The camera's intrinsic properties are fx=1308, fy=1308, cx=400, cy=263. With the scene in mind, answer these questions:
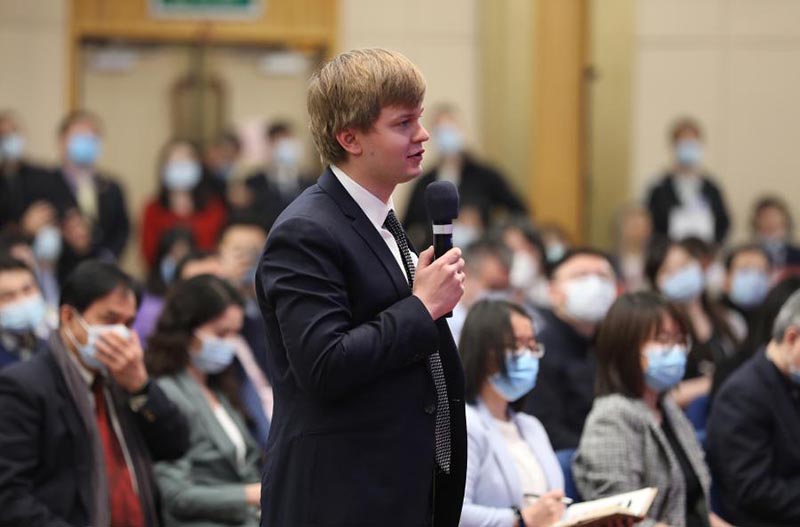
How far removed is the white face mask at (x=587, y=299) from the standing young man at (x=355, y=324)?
9.56 feet

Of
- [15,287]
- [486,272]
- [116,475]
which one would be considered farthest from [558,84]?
[116,475]

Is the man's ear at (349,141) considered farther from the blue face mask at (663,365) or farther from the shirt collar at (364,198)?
the blue face mask at (663,365)

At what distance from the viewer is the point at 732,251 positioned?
24.9 ft

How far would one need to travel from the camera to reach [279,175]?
30.0 feet

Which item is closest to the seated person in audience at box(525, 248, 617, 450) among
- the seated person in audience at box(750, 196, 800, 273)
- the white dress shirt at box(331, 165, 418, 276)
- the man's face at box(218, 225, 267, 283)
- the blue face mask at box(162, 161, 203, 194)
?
the man's face at box(218, 225, 267, 283)

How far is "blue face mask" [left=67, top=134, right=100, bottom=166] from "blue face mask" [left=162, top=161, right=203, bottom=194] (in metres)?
0.55

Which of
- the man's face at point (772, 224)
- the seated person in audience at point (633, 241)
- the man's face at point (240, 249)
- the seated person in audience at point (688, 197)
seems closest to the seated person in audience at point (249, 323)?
the man's face at point (240, 249)

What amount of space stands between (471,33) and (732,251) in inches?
142

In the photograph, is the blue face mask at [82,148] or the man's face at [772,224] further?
the man's face at [772,224]

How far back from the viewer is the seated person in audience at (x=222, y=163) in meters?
9.03

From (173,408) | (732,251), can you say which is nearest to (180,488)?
(173,408)

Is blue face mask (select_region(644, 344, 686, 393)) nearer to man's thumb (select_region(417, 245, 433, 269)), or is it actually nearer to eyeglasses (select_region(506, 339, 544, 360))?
eyeglasses (select_region(506, 339, 544, 360))

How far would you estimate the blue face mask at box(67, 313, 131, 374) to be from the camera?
155 inches

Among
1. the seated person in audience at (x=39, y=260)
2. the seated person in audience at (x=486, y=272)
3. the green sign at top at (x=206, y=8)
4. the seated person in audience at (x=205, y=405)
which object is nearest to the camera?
the seated person in audience at (x=205, y=405)
